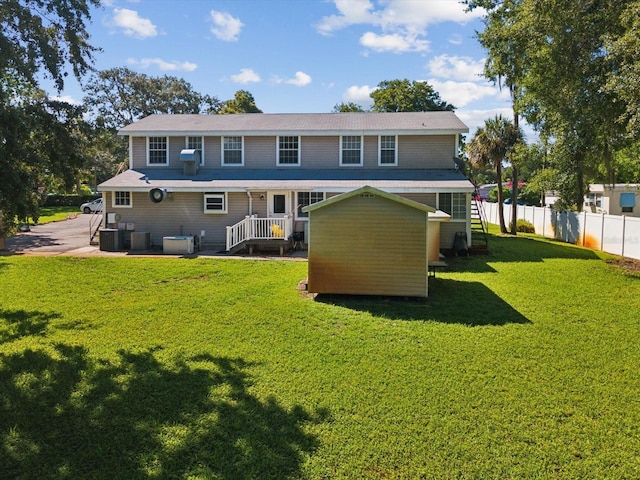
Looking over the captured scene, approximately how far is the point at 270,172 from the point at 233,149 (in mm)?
2175

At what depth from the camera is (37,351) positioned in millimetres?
6410

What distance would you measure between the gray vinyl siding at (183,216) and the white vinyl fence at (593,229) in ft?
45.3

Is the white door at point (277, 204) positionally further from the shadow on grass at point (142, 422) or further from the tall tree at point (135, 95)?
the tall tree at point (135, 95)

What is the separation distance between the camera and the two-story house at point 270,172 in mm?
16469

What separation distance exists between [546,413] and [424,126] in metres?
→ 14.9

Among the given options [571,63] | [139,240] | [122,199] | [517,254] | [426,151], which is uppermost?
[571,63]

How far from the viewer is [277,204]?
57.2 ft

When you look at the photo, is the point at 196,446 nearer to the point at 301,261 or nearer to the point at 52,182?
the point at 52,182

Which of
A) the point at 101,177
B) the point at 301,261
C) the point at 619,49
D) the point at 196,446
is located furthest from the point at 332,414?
the point at 101,177

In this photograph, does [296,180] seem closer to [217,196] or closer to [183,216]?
[217,196]

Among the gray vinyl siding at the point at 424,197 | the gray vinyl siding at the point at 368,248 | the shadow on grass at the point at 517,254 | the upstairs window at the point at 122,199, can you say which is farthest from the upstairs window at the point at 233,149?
the gray vinyl siding at the point at 368,248

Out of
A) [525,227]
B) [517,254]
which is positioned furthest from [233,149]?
[525,227]

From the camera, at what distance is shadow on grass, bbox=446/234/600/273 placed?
527 inches

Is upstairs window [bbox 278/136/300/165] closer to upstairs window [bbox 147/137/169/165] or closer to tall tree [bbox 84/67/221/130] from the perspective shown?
upstairs window [bbox 147/137/169/165]
